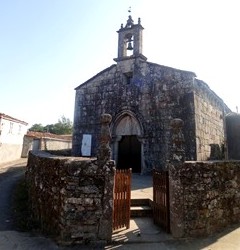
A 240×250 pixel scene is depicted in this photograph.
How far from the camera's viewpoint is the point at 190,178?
5488mm

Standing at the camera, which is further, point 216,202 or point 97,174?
point 216,202

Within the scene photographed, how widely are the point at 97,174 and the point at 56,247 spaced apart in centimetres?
159

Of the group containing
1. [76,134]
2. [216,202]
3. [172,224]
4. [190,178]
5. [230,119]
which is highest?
[230,119]

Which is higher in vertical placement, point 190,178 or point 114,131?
point 114,131

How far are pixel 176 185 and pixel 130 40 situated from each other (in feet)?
32.5

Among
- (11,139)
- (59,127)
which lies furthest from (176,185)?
(59,127)

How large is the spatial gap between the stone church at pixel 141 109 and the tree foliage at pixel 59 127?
39.0 m

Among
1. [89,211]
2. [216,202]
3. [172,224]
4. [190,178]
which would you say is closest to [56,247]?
[89,211]

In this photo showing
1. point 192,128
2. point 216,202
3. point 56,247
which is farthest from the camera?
point 192,128

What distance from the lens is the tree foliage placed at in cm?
5209

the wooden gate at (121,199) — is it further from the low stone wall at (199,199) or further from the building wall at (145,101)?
the building wall at (145,101)

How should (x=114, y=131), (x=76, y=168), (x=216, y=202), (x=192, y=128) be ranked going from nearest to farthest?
1. (x=76, y=168)
2. (x=216, y=202)
3. (x=192, y=128)
4. (x=114, y=131)

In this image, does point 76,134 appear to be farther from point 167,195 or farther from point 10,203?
point 167,195

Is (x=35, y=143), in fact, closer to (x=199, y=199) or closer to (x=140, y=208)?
(x=140, y=208)
